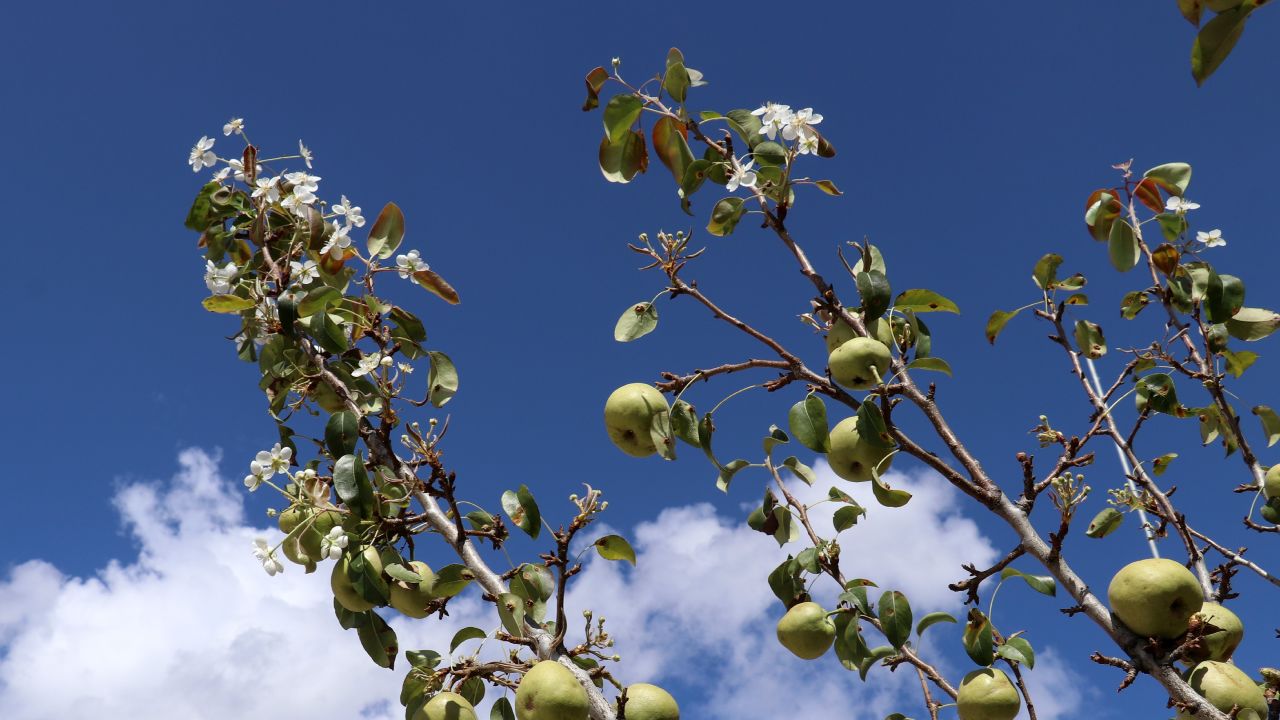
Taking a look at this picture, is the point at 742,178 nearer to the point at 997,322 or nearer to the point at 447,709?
the point at 997,322

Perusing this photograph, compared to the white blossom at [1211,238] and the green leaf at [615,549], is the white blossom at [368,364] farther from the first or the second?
the white blossom at [1211,238]

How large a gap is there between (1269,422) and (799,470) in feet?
7.37

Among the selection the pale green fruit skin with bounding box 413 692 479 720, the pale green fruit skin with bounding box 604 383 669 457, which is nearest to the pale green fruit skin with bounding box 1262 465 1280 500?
the pale green fruit skin with bounding box 604 383 669 457

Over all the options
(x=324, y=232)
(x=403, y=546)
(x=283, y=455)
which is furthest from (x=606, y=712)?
(x=324, y=232)

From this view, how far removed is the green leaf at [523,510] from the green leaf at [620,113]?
127cm

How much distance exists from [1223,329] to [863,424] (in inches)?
79.1

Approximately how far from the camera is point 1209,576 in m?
3.24

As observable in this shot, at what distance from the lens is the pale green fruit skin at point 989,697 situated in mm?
2664

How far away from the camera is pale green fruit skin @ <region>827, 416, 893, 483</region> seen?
2.71m

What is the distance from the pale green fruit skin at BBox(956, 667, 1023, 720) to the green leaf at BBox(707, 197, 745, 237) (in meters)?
1.61

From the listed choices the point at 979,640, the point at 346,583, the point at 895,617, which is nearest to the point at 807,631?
the point at 895,617

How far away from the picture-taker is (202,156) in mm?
3668

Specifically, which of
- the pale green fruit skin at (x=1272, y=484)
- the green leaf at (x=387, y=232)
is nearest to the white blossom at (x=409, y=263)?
the green leaf at (x=387, y=232)

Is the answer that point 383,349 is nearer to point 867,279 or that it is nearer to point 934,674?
point 867,279
